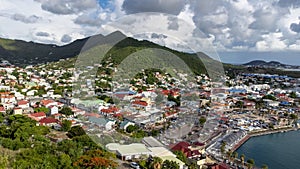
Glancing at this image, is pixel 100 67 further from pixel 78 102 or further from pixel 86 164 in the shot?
pixel 86 164

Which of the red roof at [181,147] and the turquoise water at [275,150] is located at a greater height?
the red roof at [181,147]

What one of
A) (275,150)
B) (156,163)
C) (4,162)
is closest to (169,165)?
(156,163)

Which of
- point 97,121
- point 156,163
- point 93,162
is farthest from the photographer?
point 97,121

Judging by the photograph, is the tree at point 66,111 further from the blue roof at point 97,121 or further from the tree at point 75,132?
the tree at point 75,132

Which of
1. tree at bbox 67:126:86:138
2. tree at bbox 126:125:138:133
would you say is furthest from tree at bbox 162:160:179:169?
tree at bbox 126:125:138:133

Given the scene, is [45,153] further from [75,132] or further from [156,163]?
[156,163]

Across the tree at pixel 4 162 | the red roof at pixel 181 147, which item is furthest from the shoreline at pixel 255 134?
the tree at pixel 4 162
